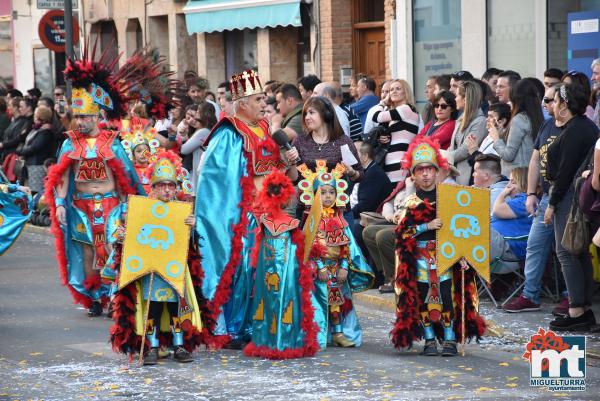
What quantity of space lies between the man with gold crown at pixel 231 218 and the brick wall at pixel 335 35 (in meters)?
12.4

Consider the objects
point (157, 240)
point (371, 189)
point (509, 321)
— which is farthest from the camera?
point (371, 189)

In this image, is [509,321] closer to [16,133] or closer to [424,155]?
[424,155]

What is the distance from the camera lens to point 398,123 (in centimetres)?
1368

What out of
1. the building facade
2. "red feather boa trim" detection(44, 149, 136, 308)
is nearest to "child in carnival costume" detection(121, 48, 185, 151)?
the building facade

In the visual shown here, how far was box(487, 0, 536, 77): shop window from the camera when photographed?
57.5 ft

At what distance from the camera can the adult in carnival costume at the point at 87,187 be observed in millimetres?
11820

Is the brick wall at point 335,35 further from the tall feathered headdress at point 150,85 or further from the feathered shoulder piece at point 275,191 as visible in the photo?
the feathered shoulder piece at point 275,191

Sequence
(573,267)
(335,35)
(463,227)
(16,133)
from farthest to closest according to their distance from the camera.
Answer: (335,35) < (16,133) < (573,267) < (463,227)

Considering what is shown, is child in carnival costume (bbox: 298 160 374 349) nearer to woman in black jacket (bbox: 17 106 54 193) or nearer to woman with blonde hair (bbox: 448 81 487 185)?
woman with blonde hair (bbox: 448 81 487 185)

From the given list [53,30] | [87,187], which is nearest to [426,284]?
[87,187]

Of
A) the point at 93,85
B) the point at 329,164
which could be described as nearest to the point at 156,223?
the point at 329,164

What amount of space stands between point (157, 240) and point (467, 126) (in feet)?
13.8

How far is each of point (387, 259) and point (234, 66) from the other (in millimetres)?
15270

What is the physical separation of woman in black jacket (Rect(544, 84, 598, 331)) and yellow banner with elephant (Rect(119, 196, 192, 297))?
115 inches
